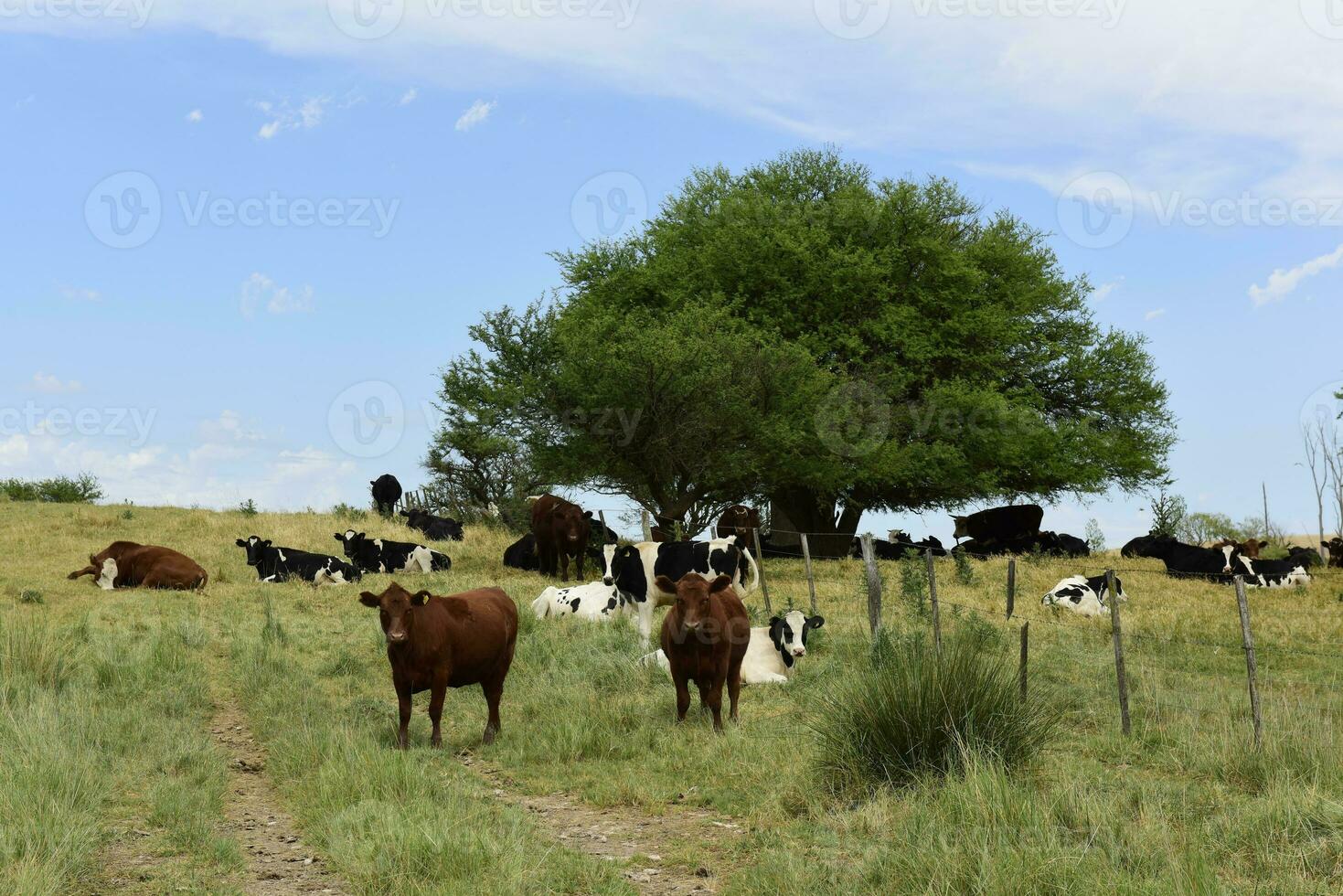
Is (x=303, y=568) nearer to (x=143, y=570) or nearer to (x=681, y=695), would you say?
(x=143, y=570)

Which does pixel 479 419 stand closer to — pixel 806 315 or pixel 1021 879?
pixel 806 315

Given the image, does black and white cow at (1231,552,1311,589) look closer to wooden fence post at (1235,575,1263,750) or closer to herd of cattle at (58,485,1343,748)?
herd of cattle at (58,485,1343,748)

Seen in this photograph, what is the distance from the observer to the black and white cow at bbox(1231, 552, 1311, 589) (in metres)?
25.3

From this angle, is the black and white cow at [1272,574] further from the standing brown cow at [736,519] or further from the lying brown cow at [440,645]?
the lying brown cow at [440,645]

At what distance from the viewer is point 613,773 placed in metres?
10.1

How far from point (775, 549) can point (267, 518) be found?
14736 mm

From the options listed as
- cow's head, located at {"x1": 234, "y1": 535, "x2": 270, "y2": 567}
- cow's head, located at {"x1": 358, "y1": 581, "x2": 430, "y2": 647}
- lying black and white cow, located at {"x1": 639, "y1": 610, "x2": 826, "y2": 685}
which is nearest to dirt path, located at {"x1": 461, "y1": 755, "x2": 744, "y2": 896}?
cow's head, located at {"x1": 358, "y1": 581, "x2": 430, "y2": 647}

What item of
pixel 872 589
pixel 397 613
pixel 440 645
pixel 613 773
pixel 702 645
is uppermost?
pixel 397 613

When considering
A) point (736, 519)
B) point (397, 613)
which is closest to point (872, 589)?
point (397, 613)

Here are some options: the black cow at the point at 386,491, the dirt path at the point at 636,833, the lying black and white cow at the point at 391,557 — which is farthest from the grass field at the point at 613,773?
the black cow at the point at 386,491

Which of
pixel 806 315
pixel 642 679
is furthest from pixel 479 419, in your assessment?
pixel 642 679

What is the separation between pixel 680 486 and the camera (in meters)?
28.1

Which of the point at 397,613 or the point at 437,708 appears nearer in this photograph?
the point at 397,613

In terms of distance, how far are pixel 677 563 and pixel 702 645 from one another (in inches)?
281
